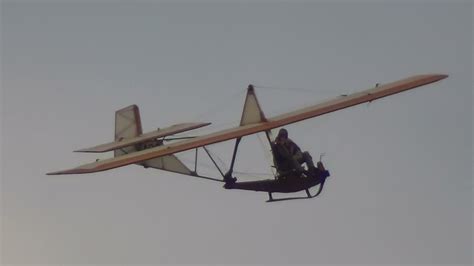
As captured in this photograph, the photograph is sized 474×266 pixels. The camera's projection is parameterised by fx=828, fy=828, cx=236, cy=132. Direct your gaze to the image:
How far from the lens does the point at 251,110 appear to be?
20312 mm

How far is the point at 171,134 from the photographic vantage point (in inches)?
887

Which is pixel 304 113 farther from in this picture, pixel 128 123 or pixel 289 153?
pixel 128 123

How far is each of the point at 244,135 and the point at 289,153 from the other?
1.14 meters

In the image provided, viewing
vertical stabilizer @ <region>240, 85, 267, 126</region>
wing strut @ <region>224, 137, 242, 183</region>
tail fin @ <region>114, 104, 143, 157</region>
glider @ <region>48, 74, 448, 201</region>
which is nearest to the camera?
glider @ <region>48, 74, 448, 201</region>

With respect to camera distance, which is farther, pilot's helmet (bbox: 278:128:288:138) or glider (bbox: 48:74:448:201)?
pilot's helmet (bbox: 278:128:288:138)

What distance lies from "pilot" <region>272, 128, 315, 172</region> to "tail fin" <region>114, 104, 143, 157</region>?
219 inches

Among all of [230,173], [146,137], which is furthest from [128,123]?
[230,173]

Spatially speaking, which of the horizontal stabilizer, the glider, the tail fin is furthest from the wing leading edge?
the tail fin

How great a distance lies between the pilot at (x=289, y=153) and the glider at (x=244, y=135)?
17cm

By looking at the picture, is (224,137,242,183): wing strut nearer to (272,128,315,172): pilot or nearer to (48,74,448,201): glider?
(48,74,448,201): glider

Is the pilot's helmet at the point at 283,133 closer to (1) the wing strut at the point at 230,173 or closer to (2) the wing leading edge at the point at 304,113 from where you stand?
(2) the wing leading edge at the point at 304,113

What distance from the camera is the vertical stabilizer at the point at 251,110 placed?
20188 mm

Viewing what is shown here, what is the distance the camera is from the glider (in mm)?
18188

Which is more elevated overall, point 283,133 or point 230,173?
point 283,133
